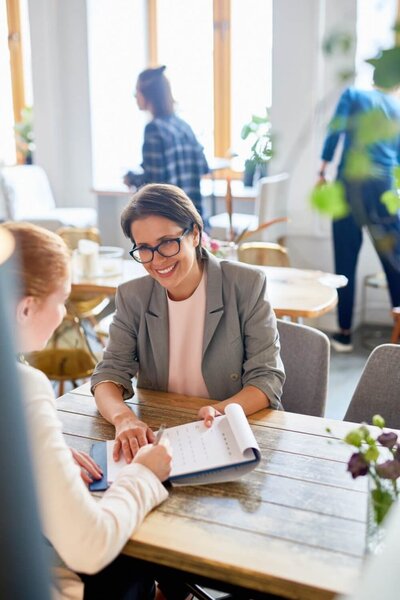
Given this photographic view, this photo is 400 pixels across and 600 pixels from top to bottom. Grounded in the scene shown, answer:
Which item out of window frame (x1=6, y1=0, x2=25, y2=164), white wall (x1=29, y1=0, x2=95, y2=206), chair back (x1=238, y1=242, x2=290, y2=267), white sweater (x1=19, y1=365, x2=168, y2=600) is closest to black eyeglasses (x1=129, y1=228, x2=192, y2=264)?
white sweater (x1=19, y1=365, x2=168, y2=600)

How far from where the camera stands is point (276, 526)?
126cm

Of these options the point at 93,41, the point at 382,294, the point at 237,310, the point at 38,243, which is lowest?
the point at 382,294

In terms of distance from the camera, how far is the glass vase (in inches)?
45.3

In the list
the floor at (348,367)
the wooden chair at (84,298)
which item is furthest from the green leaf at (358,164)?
the wooden chair at (84,298)

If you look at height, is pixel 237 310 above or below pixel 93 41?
below

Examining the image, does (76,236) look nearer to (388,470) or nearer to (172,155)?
(172,155)

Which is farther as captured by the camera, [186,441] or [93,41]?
[93,41]

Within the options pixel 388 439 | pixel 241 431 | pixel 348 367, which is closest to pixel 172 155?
pixel 348 367

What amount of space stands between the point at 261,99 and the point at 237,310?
166 inches

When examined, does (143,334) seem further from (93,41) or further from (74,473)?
(93,41)

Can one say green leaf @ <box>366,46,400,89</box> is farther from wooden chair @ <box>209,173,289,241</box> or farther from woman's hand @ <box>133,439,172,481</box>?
wooden chair @ <box>209,173,289,241</box>

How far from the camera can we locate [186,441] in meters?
1.58

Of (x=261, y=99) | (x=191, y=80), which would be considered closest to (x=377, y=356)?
(x=261, y=99)

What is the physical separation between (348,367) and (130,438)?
3.04 meters
